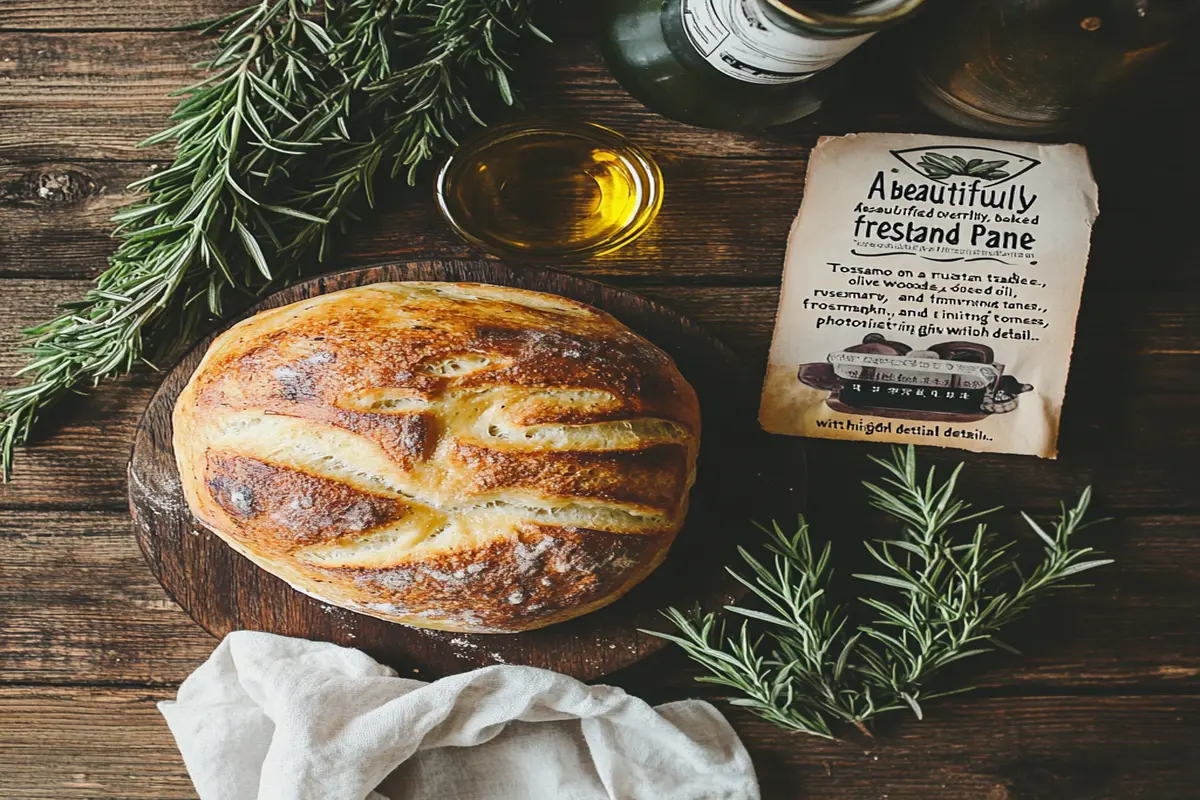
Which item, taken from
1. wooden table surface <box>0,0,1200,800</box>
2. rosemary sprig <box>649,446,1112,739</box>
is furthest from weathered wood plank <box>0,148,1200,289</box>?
rosemary sprig <box>649,446,1112,739</box>

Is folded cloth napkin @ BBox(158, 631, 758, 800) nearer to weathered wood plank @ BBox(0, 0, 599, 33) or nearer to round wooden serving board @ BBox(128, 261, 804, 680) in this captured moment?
round wooden serving board @ BBox(128, 261, 804, 680)

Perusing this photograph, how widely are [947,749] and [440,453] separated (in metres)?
0.79

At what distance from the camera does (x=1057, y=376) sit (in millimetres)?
1156

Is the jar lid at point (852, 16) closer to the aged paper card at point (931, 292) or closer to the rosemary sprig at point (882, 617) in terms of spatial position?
the aged paper card at point (931, 292)

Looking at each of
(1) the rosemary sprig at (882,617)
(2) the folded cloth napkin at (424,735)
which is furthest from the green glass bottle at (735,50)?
(2) the folded cloth napkin at (424,735)

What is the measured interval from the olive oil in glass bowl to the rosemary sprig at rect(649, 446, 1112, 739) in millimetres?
439

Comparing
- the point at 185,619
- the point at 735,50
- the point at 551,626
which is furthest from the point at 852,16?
the point at 185,619

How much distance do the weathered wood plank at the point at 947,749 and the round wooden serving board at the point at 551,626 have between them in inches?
8.9

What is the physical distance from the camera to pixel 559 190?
3.78 ft

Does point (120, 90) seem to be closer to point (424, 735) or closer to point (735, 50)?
point (735, 50)

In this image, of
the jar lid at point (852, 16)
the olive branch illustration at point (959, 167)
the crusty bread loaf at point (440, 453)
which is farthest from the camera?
the olive branch illustration at point (959, 167)

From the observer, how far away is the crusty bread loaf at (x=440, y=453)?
0.94 metres

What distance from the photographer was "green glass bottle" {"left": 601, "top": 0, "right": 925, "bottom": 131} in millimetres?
841

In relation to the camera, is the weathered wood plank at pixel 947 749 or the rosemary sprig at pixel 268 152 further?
the weathered wood plank at pixel 947 749
